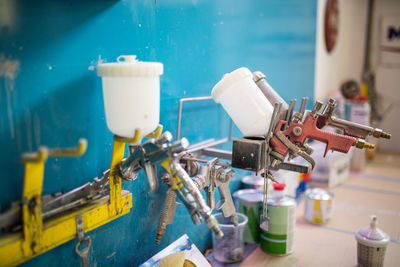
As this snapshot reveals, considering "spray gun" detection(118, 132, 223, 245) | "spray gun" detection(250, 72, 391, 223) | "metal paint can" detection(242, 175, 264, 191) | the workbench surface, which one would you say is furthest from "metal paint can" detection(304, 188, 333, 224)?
"spray gun" detection(118, 132, 223, 245)

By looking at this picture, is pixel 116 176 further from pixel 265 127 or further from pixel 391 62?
pixel 391 62

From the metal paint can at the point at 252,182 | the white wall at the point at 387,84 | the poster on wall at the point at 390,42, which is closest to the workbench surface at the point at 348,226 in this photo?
the metal paint can at the point at 252,182

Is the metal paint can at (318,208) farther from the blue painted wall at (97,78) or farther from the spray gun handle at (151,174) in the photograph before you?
the spray gun handle at (151,174)

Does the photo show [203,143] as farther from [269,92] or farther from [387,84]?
[387,84]

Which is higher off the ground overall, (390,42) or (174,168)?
(390,42)

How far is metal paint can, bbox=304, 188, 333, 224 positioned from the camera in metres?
1.80

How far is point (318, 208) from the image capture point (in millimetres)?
1800

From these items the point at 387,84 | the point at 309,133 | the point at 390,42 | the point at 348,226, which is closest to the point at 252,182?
the point at 348,226

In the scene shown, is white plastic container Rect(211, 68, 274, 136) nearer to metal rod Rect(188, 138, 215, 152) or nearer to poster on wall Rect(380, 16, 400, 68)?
metal rod Rect(188, 138, 215, 152)

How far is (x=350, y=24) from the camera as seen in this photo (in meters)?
3.87

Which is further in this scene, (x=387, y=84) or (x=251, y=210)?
(x=387, y=84)

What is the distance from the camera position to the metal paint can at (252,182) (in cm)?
169

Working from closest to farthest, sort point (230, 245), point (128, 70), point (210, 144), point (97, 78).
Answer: point (128, 70) < point (97, 78) < point (230, 245) < point (210, 144)

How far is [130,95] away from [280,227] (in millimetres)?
967
